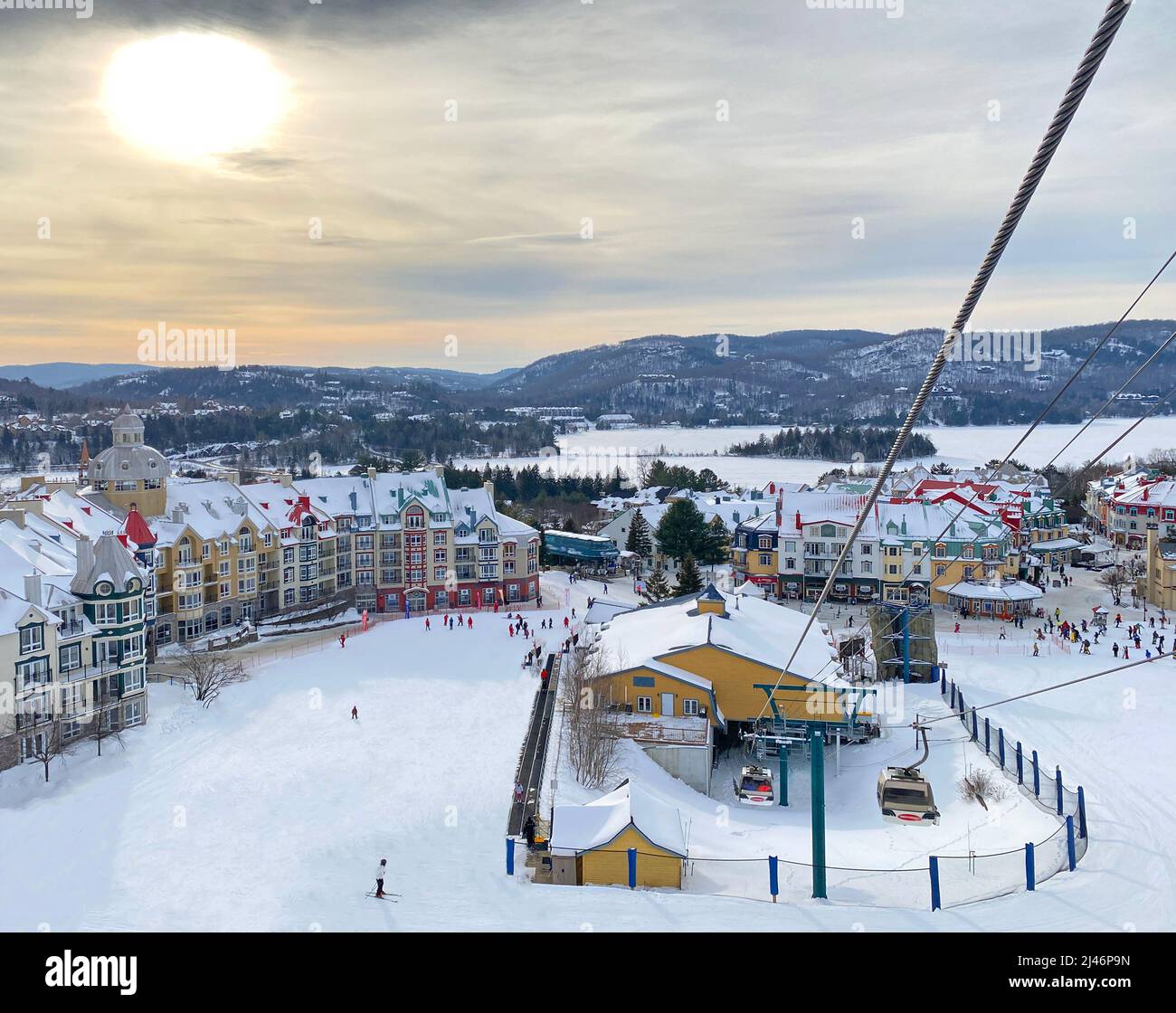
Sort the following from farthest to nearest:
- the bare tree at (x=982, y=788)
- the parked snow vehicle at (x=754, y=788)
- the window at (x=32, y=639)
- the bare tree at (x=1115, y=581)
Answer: the bare tree at (x=1115, y=581) < the parked snow vehicle at (x=754, y=788) < the window at (x=32, y=639) < the bare tree at (x=982, y=788)

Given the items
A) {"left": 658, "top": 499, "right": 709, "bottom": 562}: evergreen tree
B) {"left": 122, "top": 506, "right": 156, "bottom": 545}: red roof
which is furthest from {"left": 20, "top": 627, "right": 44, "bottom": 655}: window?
{"left": 658, "top": 499, "right": 709, "bottom": 562}: evergreen tree

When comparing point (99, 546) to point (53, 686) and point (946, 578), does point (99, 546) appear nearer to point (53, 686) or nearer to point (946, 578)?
point (53, 686)

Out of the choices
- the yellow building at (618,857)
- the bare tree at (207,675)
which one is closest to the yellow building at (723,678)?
the yellow building at (618,857)

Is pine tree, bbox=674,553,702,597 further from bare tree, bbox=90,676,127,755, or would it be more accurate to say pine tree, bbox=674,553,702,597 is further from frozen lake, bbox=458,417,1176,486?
frozen lake, bbox=458,417,1176,486

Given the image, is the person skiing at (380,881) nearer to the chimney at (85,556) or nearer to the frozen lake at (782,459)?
the chimney at (85,556)

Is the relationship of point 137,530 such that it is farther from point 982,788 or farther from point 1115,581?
point 1115,581
